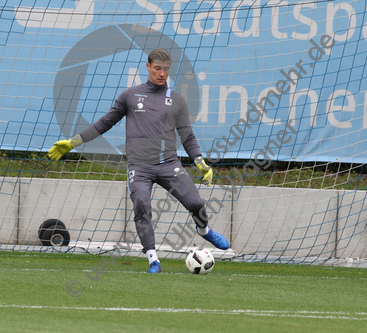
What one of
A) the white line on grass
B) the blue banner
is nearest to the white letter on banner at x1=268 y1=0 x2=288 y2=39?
the blue banner

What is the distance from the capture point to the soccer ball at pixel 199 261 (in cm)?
516

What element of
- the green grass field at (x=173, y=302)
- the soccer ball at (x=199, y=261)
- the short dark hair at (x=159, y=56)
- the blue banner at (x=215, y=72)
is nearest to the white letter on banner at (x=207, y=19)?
the blue banner at (x=215, y=72)

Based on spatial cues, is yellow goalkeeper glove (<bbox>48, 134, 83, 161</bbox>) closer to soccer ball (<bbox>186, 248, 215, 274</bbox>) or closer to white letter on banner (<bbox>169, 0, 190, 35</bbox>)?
soccer ball (<bbox>186, 248, 215, 274</bbox>)

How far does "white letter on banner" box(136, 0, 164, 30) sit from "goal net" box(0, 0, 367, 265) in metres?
0.02

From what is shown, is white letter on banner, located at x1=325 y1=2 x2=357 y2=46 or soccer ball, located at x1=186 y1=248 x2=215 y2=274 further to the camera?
white letter on banner, located at x1=325 y1=2 x2=357 y2=46

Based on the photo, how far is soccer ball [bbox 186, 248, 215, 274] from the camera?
16.9 feet

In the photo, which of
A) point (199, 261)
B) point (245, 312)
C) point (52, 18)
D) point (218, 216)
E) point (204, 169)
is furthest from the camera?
point (52, 18)

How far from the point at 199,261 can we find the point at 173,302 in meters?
1.47

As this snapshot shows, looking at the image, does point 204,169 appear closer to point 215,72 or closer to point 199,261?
point 199,261

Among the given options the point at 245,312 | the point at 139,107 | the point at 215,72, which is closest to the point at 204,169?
the point at 139,107

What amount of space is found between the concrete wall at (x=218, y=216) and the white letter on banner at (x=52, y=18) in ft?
8.19

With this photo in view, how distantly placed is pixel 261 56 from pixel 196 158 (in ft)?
12.3

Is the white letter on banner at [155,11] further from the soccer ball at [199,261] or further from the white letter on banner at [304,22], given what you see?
the soccer ball at [199,261]

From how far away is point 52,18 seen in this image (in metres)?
9.20
